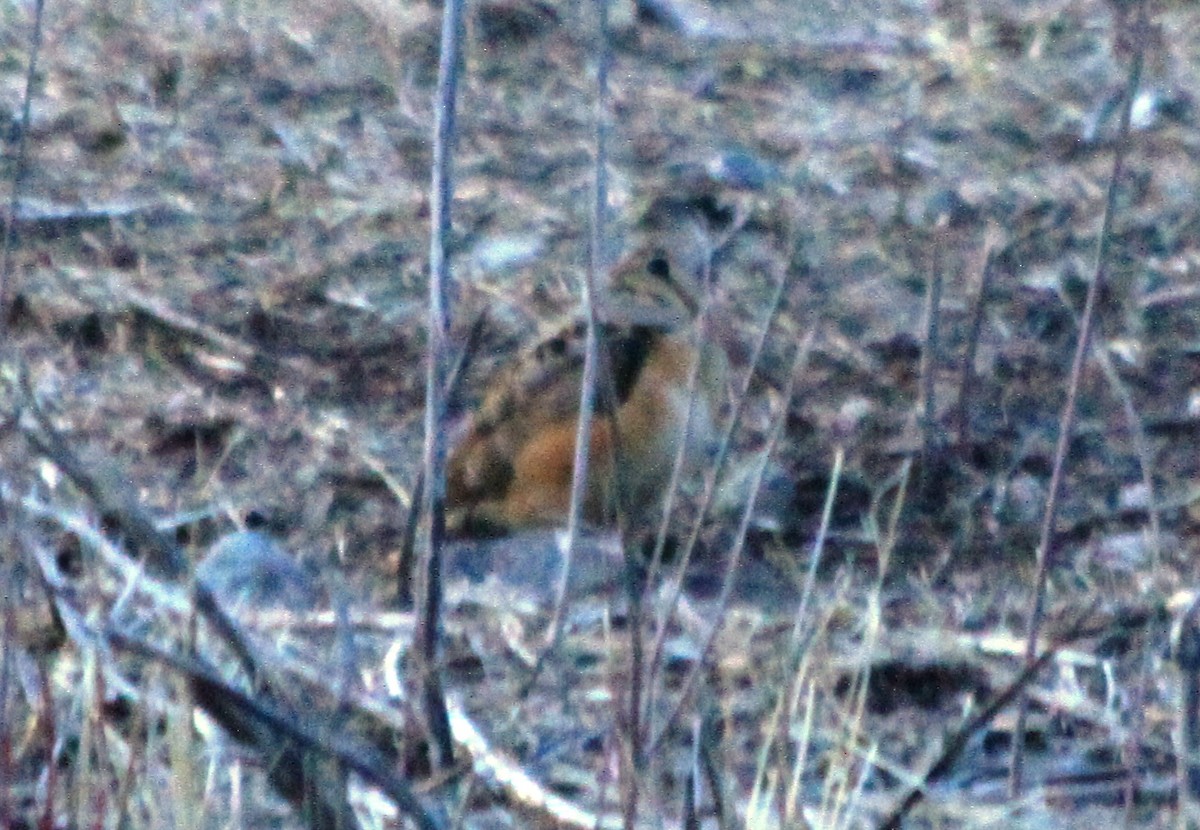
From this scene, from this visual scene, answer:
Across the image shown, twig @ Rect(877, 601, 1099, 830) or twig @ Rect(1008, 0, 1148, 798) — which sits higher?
twig @ Rect(1008, 0, 1148, 798)

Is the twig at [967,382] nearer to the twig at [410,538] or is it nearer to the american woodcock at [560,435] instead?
the american woodcock at [560,435]

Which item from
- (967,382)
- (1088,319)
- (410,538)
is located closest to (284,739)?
(1088,319)

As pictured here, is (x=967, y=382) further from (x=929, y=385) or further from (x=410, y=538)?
(x=410, y=538)

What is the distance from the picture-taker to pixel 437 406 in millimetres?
3299

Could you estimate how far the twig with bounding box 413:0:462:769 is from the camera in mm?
3258

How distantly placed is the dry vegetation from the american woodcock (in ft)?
0.34

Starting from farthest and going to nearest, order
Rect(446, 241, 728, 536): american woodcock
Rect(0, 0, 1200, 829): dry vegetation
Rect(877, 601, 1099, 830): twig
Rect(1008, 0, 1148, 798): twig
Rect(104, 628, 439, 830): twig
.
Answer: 1. Rect(446, 241, 728, 536): american woodcock
2. Rect(0, 0, 1200, 829): dry vegetation
3. Rect(1008, 0, 1148, 798): twig
4. Rect(877, 601, 1099, 830): twig
5. Rect(104, 628, 439, 830): twig

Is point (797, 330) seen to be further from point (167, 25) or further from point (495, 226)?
point (167, 25)

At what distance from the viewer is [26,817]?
12.3 feet

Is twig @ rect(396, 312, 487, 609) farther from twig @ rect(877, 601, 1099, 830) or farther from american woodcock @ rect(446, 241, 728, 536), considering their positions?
twig @ rect(877, 601, 1099, 830)

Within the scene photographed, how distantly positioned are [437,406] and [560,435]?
1.72 m

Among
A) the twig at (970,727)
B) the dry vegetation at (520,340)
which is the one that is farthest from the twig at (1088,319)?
the dry vegetation at (520,340)

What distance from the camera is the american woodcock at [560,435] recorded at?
5.02m

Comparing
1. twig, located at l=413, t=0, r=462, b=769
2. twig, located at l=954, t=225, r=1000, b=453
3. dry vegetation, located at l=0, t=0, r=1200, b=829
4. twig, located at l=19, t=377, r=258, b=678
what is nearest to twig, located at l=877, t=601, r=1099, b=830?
dry vegetation, located at l=0, t=0, r=1200, b=829
